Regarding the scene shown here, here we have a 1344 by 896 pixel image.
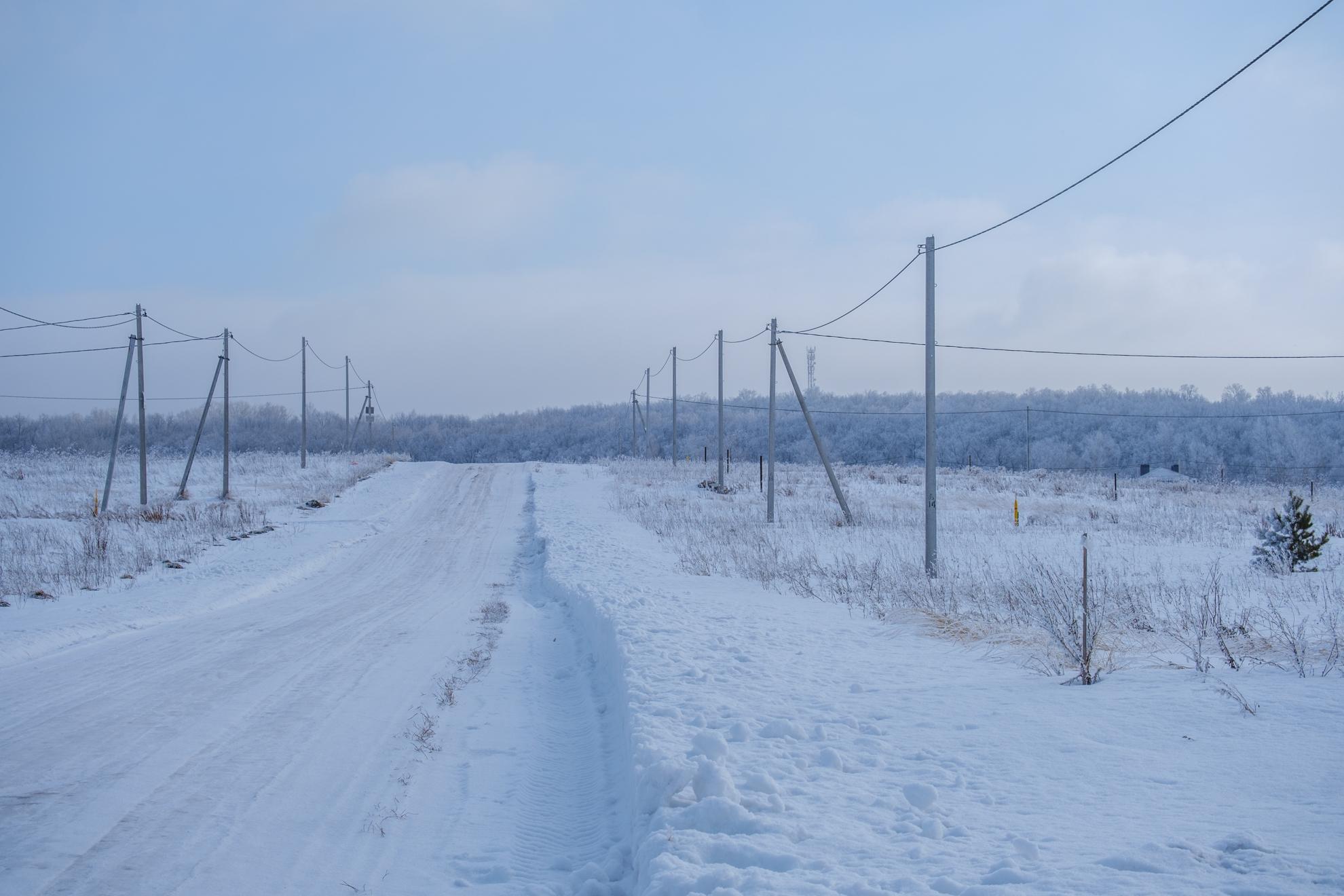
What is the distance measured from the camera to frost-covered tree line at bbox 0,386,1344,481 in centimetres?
7769

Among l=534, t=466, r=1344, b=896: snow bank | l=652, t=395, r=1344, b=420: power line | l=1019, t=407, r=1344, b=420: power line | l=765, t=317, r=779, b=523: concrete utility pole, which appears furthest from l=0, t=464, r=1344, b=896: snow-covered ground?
l=1019, t=407, r=1344, b=420: power line

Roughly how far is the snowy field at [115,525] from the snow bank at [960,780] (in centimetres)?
817

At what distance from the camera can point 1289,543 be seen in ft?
49.0

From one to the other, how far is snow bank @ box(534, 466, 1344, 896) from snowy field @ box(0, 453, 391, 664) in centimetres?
817

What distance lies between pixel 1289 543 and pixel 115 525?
2760 cm

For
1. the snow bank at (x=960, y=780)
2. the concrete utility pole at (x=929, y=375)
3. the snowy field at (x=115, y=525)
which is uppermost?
the concrete utility pole at (x=929, y=375)

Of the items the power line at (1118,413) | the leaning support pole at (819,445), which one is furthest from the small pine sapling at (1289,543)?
the power line at (1118,413)

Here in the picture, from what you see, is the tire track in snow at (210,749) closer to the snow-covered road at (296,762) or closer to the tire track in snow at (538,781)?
the snow-covered road at (296,762)

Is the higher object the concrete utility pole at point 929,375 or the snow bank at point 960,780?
the concrete utility pole at point 929,375

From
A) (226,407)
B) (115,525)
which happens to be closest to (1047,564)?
(115,525)

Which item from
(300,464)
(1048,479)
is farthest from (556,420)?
(1048,479)

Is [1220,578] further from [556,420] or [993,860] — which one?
[556,420]

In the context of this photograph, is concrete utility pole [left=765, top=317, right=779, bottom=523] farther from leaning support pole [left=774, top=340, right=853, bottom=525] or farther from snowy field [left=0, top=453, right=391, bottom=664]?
snowy field [left=0, top=453, right=391, bottom=664]

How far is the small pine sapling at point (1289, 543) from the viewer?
14586mm
